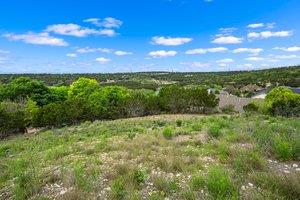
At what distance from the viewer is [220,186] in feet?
22.8

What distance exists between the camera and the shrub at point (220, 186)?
6724 mm

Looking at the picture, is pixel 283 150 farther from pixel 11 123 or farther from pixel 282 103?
pixel 11 123

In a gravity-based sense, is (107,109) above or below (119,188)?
below

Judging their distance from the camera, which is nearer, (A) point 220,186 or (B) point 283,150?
(A) point 220,186

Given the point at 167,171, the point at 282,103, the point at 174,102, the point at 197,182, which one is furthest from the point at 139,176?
the point at 174,102

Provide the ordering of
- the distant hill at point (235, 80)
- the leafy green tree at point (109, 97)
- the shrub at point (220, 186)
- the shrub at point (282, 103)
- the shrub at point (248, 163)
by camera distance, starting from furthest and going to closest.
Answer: the distant hill at point (235, 80) < the leafy green tree at point (109, 97) < the shrub at point (282, 103) < the shrub at point (248, 163) < the shrub at point (220, 186)

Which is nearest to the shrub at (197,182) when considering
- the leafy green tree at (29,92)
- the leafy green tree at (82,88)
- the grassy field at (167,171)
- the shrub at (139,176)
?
the grassy field at (167,171)

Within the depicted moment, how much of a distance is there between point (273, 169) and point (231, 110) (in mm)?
27317

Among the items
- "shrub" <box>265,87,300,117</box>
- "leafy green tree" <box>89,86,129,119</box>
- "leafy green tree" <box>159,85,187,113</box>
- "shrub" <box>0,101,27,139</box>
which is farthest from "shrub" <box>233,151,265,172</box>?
"leafy green tree" <box>89,86,129,119</box>

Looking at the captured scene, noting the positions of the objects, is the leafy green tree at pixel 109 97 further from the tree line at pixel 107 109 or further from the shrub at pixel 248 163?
the shrub at pixel 248 163

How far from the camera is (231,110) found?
3506 centimetres

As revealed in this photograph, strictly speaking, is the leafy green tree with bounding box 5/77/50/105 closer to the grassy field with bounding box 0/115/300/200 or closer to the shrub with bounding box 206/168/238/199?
the grassy field with bounding box 0/115/300/200

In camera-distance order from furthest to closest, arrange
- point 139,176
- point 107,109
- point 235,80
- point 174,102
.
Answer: point 235,80 → point 107,109 → point 174,102 → point 139,176

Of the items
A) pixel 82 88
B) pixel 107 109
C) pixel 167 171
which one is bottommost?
pixel 107 109
